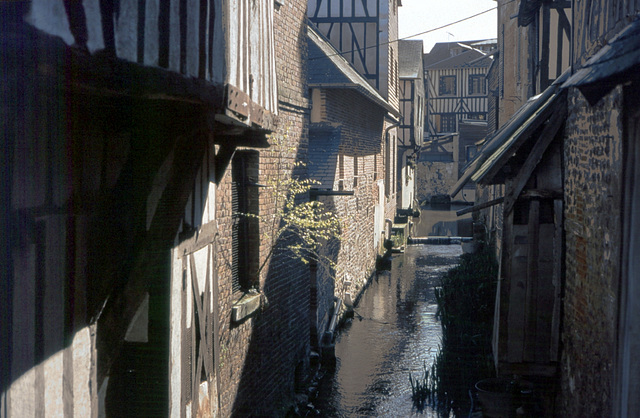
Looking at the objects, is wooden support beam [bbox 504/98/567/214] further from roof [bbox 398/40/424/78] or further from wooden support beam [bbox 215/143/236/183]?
roof [bbox 398/40/424/78]

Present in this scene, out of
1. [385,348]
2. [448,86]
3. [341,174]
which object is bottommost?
[385,348]

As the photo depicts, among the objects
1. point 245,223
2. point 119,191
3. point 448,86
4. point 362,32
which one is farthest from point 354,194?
point 448,86

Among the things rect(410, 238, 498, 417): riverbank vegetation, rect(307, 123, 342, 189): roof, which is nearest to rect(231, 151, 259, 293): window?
rect(410, 238, 498, 417): riverbank vegetation

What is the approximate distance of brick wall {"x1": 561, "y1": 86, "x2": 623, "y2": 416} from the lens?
4.31 metres

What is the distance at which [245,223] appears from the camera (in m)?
7.19

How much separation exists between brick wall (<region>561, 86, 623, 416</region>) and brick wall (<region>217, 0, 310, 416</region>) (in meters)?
3.21

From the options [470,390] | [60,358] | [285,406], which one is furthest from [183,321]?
[470,390]

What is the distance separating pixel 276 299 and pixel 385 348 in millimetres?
3642

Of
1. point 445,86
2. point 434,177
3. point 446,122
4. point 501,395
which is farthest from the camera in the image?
point 445,86

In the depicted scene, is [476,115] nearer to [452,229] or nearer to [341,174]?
[452,229]

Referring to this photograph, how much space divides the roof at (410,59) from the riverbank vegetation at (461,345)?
51.0 ft

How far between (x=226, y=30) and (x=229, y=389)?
3772 millimetres

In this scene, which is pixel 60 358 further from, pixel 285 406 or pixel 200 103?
pixel 285 406

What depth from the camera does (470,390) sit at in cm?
800
